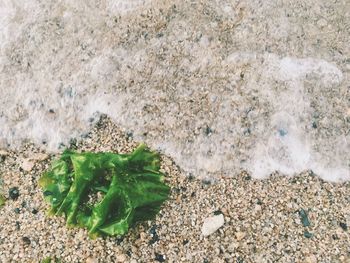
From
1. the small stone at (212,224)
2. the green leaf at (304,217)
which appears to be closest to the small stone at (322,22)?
the green leaf at (304,217)

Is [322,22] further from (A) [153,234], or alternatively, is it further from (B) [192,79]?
(A) [153,234]

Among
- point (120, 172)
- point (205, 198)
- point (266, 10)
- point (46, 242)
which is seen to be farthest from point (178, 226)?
point (266, 10)

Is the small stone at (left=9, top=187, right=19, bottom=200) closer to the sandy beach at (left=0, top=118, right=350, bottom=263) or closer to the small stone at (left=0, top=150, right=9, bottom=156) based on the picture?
the sandy beach at (left=0, top=118, right=350, bottom=263)

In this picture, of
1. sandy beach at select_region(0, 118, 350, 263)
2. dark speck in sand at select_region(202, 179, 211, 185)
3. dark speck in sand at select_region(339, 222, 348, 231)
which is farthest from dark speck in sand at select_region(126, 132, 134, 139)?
dark speck in sand at select_region(339, 222, 348, 231)

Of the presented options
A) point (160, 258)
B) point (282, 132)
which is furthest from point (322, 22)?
point (160, 258)

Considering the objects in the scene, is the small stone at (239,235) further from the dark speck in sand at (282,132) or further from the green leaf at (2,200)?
the green leaf at (2,200)

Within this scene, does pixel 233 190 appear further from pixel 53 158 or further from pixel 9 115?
pixel 9 115
